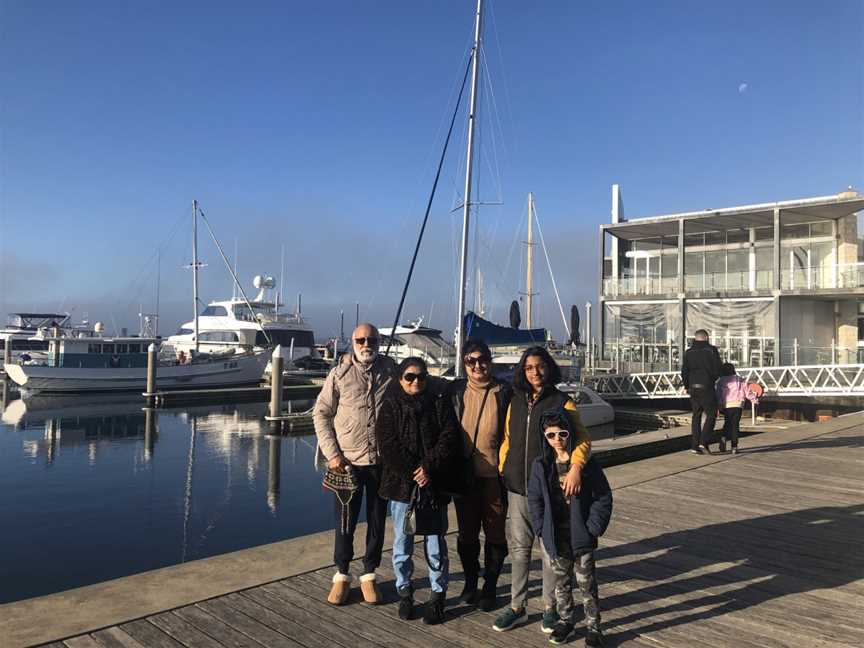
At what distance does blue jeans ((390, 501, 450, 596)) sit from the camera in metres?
3.73

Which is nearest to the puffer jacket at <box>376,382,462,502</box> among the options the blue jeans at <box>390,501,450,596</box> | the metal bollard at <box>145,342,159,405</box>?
the blue jeans at <box>390,501,450,596</box>

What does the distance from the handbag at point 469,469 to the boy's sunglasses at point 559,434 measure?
0.53m

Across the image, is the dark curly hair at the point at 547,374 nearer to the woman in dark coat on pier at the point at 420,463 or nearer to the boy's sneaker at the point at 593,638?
Result: the woman in dark coat on pier at the point at 420,463

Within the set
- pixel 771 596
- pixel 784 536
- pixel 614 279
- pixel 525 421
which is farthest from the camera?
pixel 614 279

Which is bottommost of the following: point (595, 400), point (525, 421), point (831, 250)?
point (595, 400)

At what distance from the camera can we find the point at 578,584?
344cm

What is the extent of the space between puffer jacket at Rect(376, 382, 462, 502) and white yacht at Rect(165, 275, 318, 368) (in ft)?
117

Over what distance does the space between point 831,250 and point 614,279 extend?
25.7ft

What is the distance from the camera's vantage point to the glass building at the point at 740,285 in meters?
21.8

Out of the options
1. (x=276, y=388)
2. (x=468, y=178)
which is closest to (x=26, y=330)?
(x=276, y=388)

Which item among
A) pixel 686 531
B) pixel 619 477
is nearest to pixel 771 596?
pixel 686 531

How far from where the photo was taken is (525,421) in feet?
12.0

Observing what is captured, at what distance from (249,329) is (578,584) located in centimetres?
3922

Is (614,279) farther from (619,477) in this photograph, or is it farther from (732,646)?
(732,646)
